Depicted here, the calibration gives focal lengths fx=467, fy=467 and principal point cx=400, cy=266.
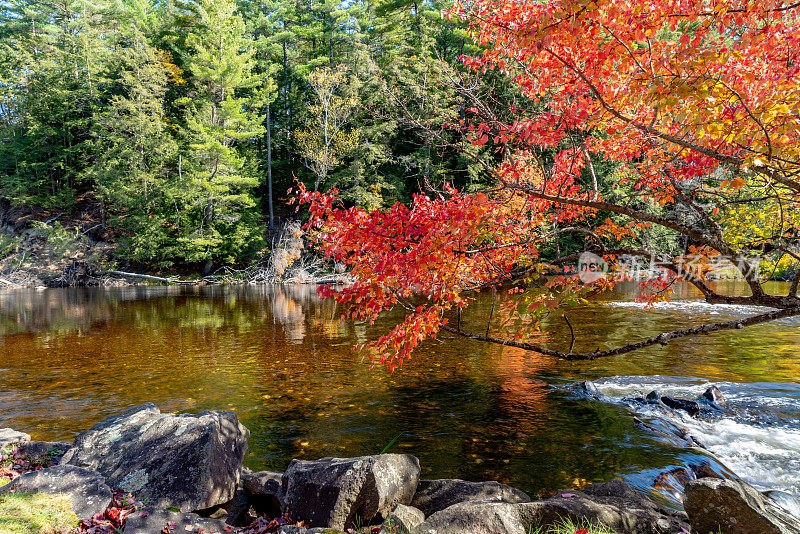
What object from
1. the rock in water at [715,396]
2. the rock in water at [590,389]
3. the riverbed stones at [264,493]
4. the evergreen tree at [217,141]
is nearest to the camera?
the riverbed stones at [264,493]

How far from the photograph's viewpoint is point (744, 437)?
20.1 feet

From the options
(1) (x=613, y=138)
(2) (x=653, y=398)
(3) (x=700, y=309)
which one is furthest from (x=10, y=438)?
(3) (x=700, y=309)

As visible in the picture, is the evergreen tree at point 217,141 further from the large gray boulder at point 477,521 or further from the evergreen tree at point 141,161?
the large gray boulder at point 477,521

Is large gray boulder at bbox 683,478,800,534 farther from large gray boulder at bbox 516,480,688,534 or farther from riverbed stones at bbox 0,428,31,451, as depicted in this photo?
riverbed stones at bbox 0,428,31,451

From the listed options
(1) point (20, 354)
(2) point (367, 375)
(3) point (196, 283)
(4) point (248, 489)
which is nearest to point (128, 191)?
(3) point (196, 283)

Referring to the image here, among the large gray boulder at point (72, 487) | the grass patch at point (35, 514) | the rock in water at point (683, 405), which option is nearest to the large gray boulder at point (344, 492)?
the large gray boulder at point (72, 487)

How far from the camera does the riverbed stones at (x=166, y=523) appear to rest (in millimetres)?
3424

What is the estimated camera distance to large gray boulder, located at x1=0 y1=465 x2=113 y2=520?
359 centimetres

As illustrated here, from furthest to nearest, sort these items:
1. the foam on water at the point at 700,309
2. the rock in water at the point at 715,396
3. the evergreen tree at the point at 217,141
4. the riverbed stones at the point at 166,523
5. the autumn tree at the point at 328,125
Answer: the autumn tree at the point at 328,125 → the evergreen tree at the point at 217,141 → the foam on water at the point at 700,309 → the rock in water at the point at 715,396 → the riverbed stones at the point at 166,523

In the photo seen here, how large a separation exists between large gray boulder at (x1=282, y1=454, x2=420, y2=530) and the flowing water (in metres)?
1.19

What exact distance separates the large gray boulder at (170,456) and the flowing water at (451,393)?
2.98ft

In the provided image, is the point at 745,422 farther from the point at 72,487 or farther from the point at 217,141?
the point at 217,141

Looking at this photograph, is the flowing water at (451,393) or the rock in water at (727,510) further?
the flowing water at (451,393)

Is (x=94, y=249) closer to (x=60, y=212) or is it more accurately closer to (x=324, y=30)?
(x=60, y=212)
